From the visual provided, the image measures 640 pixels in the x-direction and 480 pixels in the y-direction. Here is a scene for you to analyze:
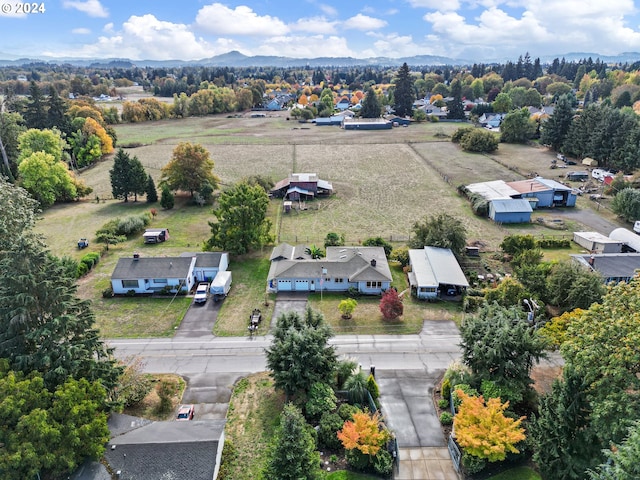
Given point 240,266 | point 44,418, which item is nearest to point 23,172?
point 240,266

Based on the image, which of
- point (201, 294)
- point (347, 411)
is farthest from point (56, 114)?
point (347, 411)

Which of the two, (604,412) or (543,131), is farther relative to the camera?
(543,131)

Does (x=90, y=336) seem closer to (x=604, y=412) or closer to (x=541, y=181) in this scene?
(x=604, y=412)

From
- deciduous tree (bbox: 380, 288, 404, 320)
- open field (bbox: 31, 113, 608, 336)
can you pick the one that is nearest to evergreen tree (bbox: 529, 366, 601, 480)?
open field (bbox: 31, 113, 608, 336)

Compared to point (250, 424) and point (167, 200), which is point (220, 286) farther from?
point (167, 200)

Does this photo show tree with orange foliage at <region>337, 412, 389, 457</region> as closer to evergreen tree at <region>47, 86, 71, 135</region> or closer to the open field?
the open field

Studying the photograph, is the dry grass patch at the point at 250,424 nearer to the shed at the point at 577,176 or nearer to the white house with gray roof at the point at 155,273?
the white house with gray roof at the point at 155,273

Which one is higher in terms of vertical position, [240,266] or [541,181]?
[541,181]
